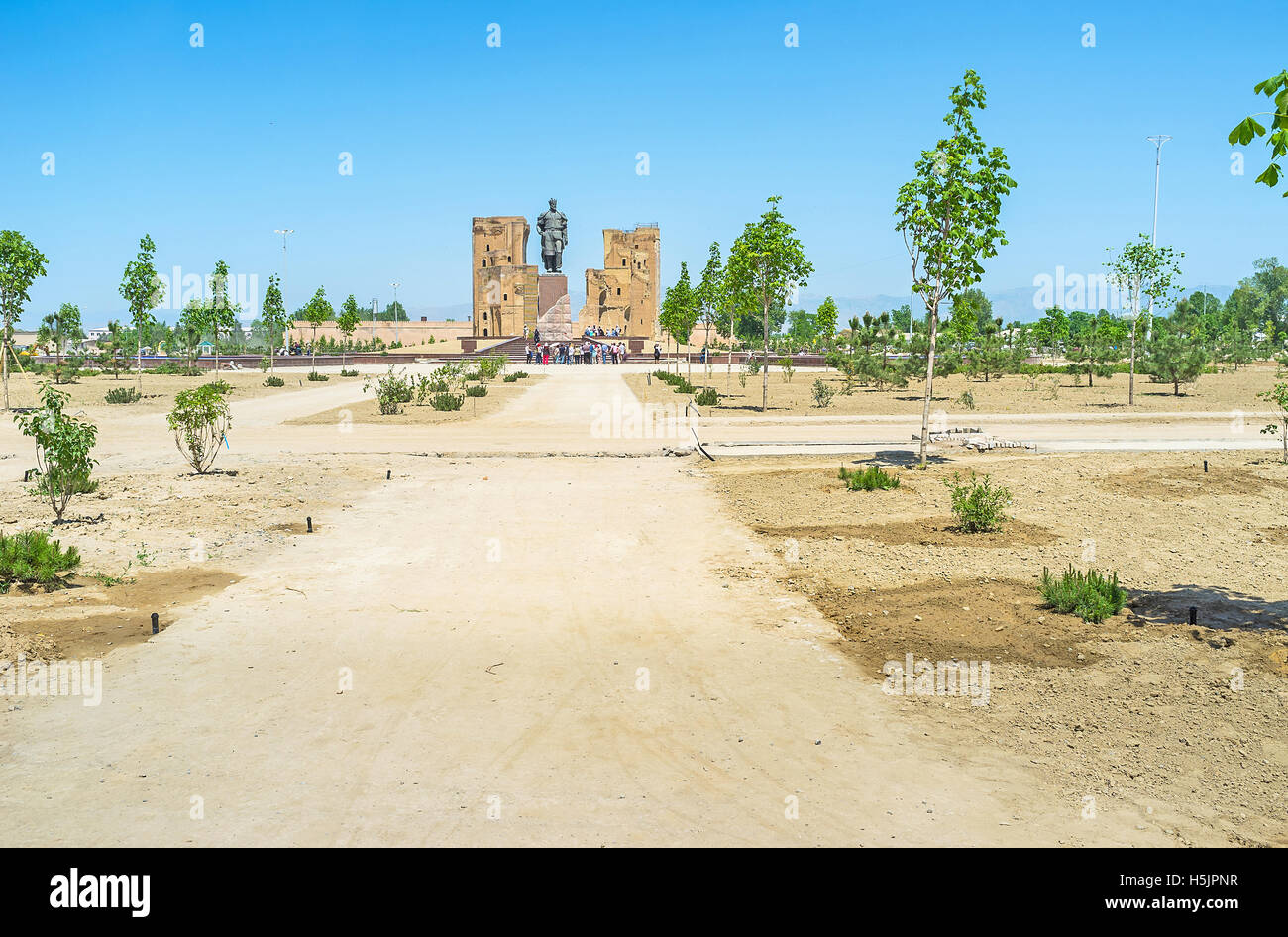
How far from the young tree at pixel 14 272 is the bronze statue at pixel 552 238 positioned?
84.3 meters

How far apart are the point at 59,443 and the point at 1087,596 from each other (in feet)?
37.0

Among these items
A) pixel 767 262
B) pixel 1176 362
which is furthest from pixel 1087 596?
pixel 1176 362

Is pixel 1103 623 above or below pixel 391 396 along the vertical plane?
below

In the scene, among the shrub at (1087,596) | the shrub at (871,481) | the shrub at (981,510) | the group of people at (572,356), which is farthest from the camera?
the group of people at (572,356)

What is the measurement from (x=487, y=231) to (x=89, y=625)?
125308mm

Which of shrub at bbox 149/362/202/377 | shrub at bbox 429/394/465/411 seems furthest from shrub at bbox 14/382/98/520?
shrub at bbox 149/362/202/377

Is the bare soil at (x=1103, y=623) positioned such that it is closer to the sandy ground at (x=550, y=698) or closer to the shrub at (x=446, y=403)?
the sandy ground at (x=550, y=698)

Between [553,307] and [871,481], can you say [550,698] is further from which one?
[553,307]

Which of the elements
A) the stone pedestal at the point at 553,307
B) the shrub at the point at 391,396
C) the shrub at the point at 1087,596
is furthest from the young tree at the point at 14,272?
the stone pedestal at the point at 553,307

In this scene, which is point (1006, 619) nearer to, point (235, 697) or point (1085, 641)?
point (1085, 641)

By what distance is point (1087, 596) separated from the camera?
7492 millimetres

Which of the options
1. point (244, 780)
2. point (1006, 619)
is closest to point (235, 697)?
point (244, 780)

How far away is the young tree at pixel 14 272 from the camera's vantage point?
26312 mm
